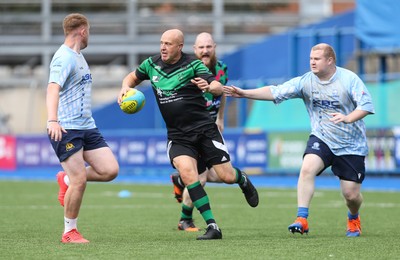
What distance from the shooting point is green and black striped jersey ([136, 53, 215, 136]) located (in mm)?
10344

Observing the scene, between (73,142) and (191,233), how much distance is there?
6.28 ft

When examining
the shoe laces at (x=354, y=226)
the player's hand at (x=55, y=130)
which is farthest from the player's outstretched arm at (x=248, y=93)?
the player's hand at (x=55, y=130)

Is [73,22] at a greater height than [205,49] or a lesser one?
greater

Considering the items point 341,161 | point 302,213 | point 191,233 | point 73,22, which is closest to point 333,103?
point 341,161

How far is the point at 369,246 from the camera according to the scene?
9445 mm

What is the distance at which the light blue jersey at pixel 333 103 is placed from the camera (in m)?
10.6

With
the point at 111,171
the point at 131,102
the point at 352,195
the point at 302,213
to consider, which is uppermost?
the point at 131,102

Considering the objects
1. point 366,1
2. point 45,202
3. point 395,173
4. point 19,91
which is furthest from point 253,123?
point 19,91

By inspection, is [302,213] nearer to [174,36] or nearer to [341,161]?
[341,161]

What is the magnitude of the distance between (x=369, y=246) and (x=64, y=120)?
309 cm

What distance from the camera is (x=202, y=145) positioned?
1052cm

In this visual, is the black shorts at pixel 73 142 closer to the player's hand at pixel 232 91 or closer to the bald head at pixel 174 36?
the bald head at pixel 174 36

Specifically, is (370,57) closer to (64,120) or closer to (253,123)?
(253,123)

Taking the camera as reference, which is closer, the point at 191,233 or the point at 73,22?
the point at 73,22
